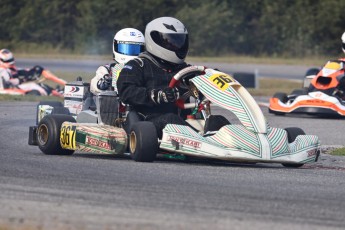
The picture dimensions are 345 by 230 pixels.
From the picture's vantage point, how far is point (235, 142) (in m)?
9.37

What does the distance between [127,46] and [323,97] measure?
623 cm

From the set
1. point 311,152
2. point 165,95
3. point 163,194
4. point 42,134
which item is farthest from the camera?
point 42,134

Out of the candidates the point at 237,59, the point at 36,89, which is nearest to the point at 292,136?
the point at 36,89

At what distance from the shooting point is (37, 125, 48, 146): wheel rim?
10707 millimetres

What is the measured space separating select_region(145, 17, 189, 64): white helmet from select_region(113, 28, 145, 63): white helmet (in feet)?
6.90

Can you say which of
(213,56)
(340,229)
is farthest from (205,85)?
(213,56)

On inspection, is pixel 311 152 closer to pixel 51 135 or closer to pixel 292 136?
pixel 292 136

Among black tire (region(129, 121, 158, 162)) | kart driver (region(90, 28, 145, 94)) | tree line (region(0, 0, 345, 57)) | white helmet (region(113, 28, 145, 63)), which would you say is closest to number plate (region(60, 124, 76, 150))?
black tire (region(129, 121, 158, 162))

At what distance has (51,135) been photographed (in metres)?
10.5

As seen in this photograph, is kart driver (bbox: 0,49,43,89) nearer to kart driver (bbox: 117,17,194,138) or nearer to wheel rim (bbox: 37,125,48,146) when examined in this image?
wheel rim (bbox: 37,125,48,146)

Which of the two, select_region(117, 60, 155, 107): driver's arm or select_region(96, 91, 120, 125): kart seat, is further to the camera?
select_region(96, 91, 120, 125): kart seat

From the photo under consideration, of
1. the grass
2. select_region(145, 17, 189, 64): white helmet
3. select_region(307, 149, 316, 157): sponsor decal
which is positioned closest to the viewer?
select_region(307, 149, 316, 157): sponsor decal

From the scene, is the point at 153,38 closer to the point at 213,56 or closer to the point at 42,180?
the point at 42,180

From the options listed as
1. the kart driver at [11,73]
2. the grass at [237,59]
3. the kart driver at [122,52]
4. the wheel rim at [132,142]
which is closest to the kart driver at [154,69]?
the wheel rim at [132,142]
